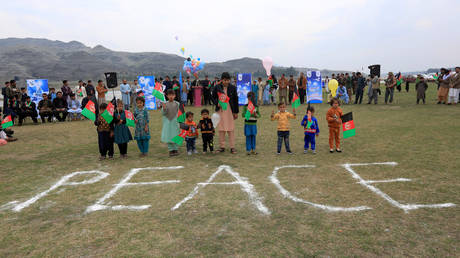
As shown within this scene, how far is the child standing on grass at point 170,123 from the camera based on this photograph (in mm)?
7621

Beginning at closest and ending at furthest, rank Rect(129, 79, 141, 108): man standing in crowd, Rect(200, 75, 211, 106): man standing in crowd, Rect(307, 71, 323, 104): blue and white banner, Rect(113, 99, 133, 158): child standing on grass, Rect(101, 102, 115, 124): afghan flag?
Rect(101, 102, 115, 124): afghan flag, Rect(113, 99, 133, 158): child standing on grass, Rect(129, 79, 141, 108): man standing in crowd, Rect(307, 71, 323, 104): blue and white banner, Rect(200, 75, 211, 106): man standing in crowd

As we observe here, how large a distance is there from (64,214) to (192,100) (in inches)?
708

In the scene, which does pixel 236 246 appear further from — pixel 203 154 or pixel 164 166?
pixel 203 154

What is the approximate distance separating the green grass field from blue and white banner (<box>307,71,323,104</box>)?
1169cm

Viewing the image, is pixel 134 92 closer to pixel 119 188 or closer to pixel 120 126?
pixel 120 126

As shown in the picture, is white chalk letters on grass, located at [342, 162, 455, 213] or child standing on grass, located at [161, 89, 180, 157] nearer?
white chalk letters on grass, located at [342, 162, 455, 213]

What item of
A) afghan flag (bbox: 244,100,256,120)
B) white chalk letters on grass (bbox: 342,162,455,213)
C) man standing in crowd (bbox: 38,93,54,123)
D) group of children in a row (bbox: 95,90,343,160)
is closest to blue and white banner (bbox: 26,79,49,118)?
man standing in crowd (bbox: 38,93,54,123)

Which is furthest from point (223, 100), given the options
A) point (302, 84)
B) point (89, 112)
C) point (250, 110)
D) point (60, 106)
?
point (302, 84)

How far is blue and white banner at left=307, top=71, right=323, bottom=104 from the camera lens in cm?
1936

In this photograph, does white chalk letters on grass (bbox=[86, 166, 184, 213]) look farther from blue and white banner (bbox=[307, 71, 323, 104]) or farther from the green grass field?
blue and white banner (bbox=[307, 71, 323, 104])

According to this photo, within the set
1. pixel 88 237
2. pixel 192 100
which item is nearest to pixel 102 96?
pixel 192 100

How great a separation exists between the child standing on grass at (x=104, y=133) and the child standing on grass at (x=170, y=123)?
51.9 inches

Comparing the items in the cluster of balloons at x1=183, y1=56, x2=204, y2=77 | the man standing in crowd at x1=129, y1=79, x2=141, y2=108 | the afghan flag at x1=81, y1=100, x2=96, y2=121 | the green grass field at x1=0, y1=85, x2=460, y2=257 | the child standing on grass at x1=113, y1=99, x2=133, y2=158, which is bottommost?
the green grass field at x1=0, y1=85, x2=460, y2=257

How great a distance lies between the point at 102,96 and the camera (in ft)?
47.4
